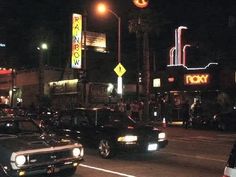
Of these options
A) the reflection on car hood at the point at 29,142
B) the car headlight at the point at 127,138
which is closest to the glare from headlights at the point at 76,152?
the reflection on car hood at the point at 29,142

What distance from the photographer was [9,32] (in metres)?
64.2

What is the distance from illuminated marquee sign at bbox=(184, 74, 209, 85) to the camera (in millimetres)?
38281

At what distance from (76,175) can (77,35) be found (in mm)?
31069

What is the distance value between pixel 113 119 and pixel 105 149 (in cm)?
112

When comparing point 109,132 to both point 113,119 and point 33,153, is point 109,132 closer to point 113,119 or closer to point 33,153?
point 113,119

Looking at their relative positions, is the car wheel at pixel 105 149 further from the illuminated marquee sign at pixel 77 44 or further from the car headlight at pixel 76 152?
the illuminated marquee sign at pixel 77 44

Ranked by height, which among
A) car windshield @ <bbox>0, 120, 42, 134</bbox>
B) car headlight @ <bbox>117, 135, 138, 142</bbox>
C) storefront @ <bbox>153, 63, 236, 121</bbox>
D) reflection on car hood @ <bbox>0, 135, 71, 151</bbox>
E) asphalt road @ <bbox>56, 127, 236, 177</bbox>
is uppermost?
storefront @ <bbox>153, 63, 236, 121</bbox>

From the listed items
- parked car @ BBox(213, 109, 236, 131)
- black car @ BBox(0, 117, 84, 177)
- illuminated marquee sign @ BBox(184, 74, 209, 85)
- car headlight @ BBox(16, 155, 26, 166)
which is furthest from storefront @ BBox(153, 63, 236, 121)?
car headlight @ BBox(16, 155, 26, 166)

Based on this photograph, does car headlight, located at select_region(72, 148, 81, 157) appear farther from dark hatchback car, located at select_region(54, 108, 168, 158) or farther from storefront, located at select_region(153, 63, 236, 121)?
storefront, located at select_region(153, 63, 236, 121)

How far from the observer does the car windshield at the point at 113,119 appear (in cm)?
1512

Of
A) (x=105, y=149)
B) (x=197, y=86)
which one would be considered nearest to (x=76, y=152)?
(x=105, y=149)

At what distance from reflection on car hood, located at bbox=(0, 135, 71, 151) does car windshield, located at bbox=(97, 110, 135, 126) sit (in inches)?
170

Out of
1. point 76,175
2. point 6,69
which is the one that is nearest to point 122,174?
point 76,175

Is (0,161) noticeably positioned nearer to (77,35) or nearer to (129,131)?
(129,131)
